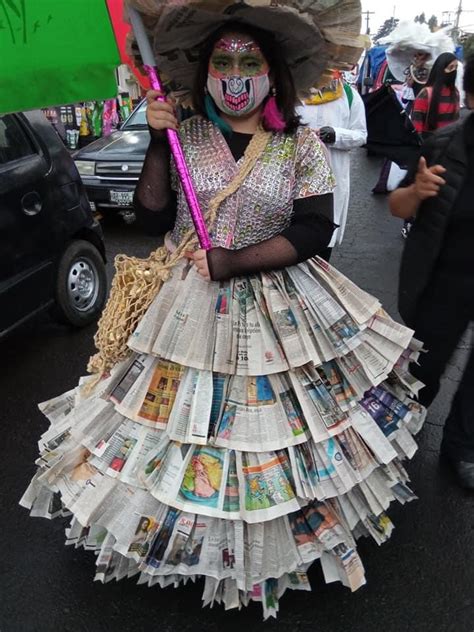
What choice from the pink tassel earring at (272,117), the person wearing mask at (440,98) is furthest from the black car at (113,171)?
the pink tassel earring at (272,117)

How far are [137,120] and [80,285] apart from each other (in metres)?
4.23

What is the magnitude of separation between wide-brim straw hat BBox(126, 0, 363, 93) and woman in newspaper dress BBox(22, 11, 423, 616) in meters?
0.07

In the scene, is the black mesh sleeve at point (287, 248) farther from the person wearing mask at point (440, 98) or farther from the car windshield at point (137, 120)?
the car windshield at point (137, 120)

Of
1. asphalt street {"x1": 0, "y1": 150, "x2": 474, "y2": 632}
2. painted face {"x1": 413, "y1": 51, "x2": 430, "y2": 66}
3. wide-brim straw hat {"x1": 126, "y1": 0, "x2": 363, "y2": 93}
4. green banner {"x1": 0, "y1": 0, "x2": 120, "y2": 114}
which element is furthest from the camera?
painted face {"x1": 413, "y1": 51, "x2": 430, "y2": 66}

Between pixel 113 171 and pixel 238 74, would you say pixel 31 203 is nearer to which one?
pixel 238 74

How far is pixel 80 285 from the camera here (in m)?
4.22

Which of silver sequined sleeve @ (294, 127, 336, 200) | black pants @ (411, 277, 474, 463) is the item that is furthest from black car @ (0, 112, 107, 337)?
black pants @ (411, 277, 474, 463)

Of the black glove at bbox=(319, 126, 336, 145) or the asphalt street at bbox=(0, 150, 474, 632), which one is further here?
the black glove at bbox=(319, 126, 336, 145)

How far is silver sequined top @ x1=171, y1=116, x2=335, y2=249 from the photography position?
70.7 inches

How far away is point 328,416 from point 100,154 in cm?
591

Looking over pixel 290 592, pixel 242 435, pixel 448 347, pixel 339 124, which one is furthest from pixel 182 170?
pixel 339 124

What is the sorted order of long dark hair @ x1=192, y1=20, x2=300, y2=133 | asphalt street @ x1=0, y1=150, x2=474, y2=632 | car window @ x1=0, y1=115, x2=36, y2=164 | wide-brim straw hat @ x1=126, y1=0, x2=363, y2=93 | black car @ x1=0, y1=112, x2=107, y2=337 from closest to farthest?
wide-brim straw hat @ x1=126, y1=0, x2=363, y2=93 < long dark hair @ x1=192, y1=20, x2=300, y2=133 < asphalt street @ x1=0, y1=150, x2=474, y2=632 < black car @ x1=0, y1=112, x2=107, y2=337 < car window @ x1=0, y1=115, x2=36, y2=164

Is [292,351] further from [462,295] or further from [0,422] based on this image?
[0,422]

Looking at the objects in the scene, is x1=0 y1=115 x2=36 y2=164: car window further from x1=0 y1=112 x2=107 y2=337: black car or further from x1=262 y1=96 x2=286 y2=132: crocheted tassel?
x1=262 y1=96 x2=286 y2=132: crocheted tassel
